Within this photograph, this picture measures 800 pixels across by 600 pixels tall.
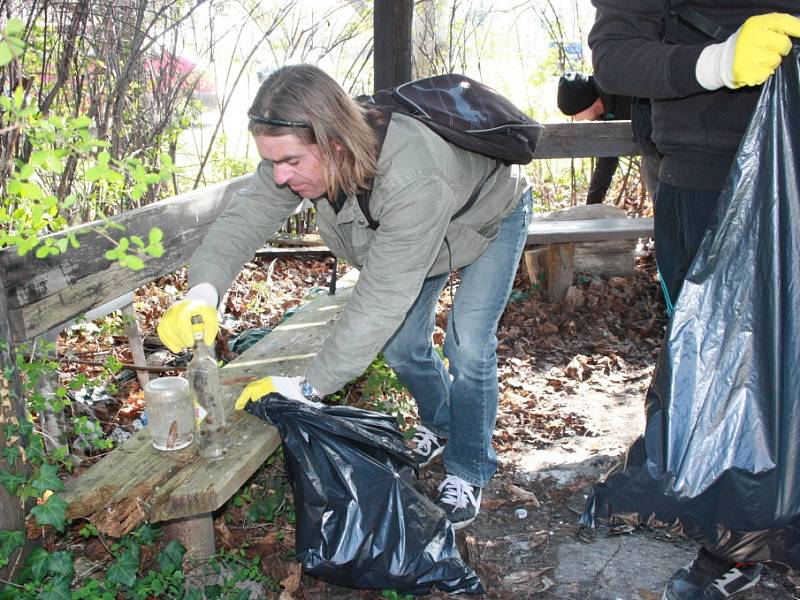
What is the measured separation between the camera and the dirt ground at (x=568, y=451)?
109 inches

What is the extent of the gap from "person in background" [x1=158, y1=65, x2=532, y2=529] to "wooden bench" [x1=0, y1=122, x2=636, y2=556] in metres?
0.29

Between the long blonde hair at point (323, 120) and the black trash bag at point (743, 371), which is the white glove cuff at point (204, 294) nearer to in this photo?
the long blonde hair at point (323, 120)

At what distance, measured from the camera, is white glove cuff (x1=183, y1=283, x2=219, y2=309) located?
2.53 meters

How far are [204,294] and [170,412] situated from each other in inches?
17.0

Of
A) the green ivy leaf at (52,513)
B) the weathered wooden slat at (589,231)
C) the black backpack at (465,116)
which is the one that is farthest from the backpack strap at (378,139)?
the weathered wooden slat at (589,231)

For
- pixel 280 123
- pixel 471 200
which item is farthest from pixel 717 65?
pixel 280 123

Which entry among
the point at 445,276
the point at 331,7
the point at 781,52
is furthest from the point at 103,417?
the point at 331,7

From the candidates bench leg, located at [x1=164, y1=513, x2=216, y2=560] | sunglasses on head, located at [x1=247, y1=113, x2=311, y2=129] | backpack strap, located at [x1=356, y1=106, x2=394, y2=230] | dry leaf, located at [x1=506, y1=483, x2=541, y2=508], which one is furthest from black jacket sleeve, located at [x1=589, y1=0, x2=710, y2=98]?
bench leg, located at [x1=164, y1=513, x2=216, y2=560]

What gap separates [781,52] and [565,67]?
17.7ft

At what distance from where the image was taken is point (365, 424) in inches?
103

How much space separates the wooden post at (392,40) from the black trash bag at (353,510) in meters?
2.59

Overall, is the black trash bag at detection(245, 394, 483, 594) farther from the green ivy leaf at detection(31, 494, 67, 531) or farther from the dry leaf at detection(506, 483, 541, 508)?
the dry leaf at detection(506, 483, 541, 508)

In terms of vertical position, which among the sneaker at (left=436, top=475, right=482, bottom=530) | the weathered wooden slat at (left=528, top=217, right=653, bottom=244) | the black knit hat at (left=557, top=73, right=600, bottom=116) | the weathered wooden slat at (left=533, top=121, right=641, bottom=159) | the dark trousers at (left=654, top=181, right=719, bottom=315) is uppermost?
the black knit hat at (left=557, top=73, right=600, bottom=116)

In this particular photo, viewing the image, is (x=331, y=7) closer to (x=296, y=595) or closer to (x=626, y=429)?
(x=626, y=429)
